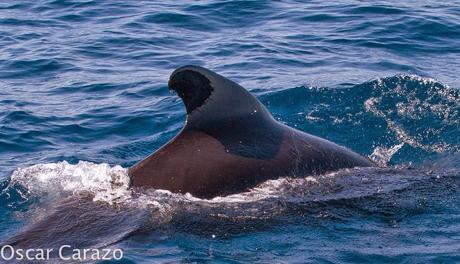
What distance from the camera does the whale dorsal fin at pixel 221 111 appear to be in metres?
7.69

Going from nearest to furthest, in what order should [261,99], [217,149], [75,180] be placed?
[217,149] → [75,180] → [261,99]

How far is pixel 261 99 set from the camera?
13.8m

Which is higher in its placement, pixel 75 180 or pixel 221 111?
pixel 221 111

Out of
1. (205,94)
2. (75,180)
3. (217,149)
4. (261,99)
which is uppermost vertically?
(205,94)

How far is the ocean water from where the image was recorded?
7.12 metres

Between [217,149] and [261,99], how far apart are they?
241 inches

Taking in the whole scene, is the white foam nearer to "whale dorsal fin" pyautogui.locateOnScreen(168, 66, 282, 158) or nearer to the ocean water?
the ocean water

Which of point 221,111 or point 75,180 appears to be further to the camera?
point 75,180

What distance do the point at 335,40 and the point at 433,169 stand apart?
908cm

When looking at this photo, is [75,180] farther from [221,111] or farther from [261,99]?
[261,99]

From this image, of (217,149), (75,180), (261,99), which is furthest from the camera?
(261,99)

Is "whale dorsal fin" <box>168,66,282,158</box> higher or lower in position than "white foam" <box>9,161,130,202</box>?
higher

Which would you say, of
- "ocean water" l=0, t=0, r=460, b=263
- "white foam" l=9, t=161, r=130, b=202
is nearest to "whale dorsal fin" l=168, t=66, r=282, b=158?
"ocean water" l=0, t=0, r=460, b=263

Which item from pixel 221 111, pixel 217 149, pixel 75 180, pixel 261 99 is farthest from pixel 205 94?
pixel 261 99
